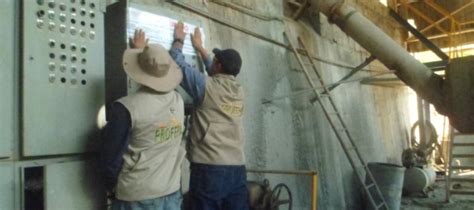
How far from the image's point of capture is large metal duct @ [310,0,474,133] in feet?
13.1

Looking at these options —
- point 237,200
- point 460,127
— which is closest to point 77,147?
point 237,200

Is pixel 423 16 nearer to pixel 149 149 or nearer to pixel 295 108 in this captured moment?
pixel 295 108

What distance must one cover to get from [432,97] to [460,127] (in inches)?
18.2

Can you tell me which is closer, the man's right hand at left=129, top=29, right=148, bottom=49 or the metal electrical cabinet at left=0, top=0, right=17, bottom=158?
the metal electrical cabinet at left=0, top=0, right=17, bottom=158

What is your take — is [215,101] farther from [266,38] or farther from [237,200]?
[266,38]

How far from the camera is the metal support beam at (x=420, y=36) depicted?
659cm

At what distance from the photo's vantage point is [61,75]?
1544 millimetres

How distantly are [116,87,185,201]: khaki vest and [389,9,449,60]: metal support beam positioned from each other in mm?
5940

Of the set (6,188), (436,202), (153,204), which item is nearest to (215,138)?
(153,204)

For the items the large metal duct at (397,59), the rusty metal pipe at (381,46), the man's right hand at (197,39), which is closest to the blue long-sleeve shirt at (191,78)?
the man's right hand at (197,39)

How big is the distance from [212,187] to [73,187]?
86 cm

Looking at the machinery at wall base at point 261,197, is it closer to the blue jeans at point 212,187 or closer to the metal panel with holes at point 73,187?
the blue jeans at point 212,187

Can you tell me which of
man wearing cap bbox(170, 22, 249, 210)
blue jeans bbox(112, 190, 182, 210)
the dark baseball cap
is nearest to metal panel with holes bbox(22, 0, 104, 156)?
blue jeans bbox(112, 190, 182, 210)

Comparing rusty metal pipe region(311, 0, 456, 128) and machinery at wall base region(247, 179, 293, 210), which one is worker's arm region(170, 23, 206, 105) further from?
rusty metal pipe region(311, 0, 456, 128)
